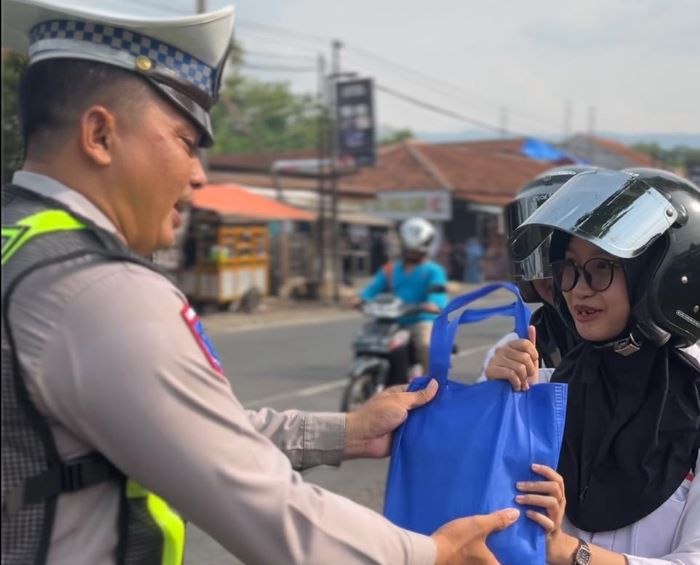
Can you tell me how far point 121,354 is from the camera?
3.67ft

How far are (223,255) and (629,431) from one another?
1506 centimetres

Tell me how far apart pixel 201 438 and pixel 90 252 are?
31 centimetres

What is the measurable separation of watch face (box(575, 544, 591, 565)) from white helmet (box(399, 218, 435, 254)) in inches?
209

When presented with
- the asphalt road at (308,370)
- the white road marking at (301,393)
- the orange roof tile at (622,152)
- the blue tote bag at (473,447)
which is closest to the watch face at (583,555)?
the blue tote bag at (473,447)

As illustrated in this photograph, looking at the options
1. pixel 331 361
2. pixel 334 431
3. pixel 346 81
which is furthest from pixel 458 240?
pixel 334 431

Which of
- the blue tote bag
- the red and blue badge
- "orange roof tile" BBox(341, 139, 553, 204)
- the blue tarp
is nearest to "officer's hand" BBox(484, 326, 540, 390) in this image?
the blue tote bag

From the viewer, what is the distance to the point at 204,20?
1.35 meters

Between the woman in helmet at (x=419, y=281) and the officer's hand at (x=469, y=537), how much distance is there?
5.29 meters

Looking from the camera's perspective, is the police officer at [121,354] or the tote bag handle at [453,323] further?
the tote bag handle at [453,323]

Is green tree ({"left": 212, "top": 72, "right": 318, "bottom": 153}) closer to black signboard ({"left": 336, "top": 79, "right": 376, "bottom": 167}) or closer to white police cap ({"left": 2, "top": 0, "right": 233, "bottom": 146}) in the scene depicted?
black signboard ({"left": 336, "top": 79, "right": 376, "bottom": 167})

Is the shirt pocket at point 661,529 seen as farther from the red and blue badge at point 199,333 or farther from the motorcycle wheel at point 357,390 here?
the motorcycle wheel at point 357,390

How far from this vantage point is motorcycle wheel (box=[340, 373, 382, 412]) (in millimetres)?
6695

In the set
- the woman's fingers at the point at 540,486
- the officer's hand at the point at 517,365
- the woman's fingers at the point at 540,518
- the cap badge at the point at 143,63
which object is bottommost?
the woman's fingers at the point at 540,518

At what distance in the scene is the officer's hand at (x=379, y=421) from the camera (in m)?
1.76
